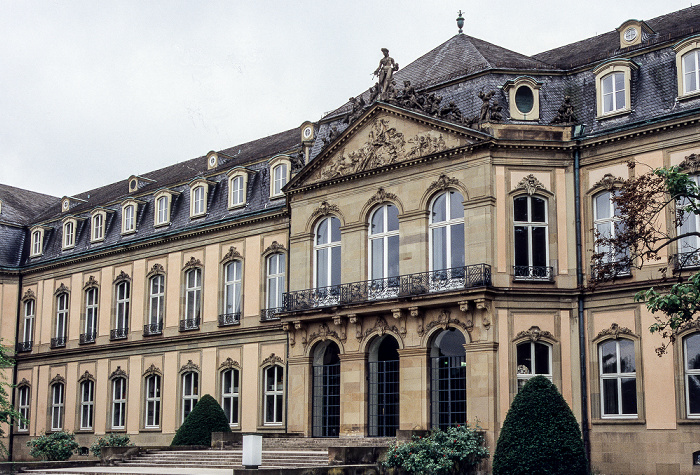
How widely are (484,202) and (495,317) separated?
3.56 metres

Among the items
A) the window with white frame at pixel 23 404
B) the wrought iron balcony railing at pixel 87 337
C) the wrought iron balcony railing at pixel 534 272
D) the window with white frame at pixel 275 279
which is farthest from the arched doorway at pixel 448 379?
the window with white frame at pixel 23 404

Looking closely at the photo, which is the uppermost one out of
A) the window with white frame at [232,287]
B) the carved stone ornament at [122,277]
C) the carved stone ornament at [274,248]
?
the carved stone ornament at [274,248]

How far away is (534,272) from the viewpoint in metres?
31.2

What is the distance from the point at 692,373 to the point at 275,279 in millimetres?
17539

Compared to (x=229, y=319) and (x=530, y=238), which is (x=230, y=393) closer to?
(x=229, y=319)

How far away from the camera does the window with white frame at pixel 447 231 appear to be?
32188mm

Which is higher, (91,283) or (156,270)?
(156,270)

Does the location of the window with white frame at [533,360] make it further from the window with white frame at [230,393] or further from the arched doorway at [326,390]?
the window with white frame at [230,393]

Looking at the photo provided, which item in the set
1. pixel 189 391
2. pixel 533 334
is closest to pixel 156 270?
pixel 189 391

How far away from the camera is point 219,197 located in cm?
4412

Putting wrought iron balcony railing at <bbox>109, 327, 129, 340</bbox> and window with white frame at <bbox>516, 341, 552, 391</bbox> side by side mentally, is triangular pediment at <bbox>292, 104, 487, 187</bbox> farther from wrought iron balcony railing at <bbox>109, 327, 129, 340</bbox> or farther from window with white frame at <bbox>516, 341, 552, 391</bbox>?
wrought iron balcony railing at <bbox>109, 327, 129, 340</bbox>

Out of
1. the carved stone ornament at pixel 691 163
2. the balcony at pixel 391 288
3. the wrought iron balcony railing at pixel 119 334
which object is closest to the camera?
the carved stone ornament at pixel 691 163

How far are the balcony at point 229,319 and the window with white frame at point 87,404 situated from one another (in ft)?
30.3

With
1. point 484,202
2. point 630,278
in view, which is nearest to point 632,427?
point 630,278
